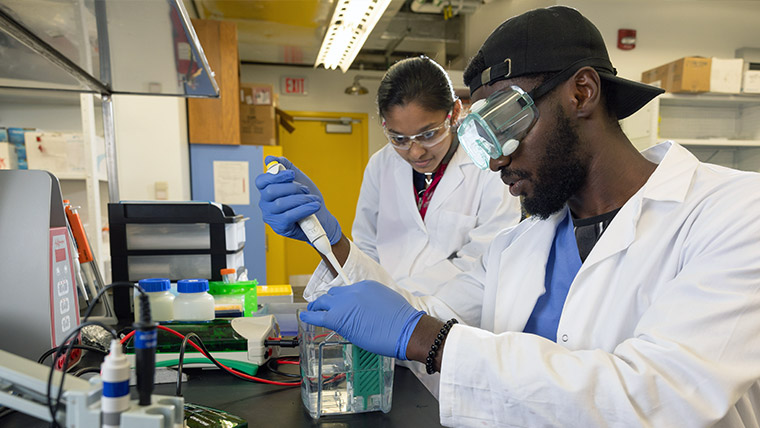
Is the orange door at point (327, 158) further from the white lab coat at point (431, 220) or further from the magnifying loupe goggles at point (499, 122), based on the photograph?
the magnifying loupe goggles at point (499, 122)

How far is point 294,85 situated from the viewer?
5.34 metres

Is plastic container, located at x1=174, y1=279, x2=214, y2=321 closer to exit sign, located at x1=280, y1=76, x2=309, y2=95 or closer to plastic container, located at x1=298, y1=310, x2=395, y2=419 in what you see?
plastic container, located at x1=298, y1=310, x2=395, y2=419

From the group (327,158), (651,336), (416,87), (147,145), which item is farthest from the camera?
(327,158)

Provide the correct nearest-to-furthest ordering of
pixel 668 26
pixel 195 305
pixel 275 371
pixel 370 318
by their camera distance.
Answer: pixel 370 318 → pixel 275 371 → pixel 195 305 → pixel 668 26

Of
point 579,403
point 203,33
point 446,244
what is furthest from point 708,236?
point 203,33

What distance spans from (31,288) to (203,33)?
9.69 feet

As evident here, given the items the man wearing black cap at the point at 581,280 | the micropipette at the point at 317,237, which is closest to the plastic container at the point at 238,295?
the man wearing black cap at the point at 581,280

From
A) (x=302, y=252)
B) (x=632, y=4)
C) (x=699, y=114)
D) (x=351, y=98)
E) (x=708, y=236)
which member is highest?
(x=632, y=4)

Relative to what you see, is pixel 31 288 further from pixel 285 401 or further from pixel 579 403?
pixel 579 403

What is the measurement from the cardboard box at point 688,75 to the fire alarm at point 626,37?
0.33m

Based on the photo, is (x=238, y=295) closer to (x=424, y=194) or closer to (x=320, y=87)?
→ (x=424, y=194)

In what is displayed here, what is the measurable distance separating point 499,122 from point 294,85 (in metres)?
4.86

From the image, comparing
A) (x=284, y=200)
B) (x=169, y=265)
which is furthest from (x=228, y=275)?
(x=284, y=200)

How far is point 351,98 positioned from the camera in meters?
5.53
